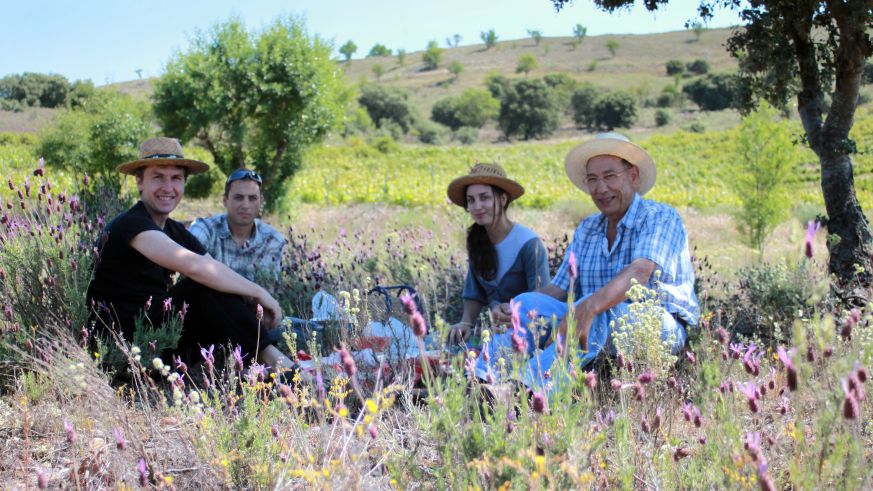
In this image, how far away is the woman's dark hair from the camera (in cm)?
433

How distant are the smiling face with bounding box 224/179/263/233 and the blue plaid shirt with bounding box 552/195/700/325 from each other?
2211 mm

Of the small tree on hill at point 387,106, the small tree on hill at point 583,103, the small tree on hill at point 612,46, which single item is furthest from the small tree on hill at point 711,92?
the small tree on hill at point 612,46

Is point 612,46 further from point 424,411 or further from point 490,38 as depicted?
point 424,411

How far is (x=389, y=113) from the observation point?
62750 mm

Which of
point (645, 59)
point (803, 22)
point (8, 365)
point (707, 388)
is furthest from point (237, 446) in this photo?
point (645, 59)

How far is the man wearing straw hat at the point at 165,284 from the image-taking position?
3508 millimetres

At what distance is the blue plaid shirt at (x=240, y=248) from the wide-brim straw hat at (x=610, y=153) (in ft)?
7.12

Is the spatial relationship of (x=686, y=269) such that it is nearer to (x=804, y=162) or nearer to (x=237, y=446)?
(x=237, y=446)

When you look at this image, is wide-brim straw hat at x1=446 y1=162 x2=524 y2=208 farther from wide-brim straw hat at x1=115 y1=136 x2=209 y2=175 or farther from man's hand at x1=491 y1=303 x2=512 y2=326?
wide-brim straw hat at x1=115 y1=136 x2=209 y2=175

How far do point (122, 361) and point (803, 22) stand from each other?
546 cm

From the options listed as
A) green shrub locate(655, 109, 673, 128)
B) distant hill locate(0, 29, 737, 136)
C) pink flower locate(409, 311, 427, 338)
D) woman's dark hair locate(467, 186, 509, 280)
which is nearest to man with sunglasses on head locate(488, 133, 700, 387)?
woman's dark hair locate(467, 186, 509, 280)

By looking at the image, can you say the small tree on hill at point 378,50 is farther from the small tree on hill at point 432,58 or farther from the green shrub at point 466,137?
the green shrub at point 466,137

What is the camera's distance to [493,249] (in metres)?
4.34

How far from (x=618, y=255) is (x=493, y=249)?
87cm
